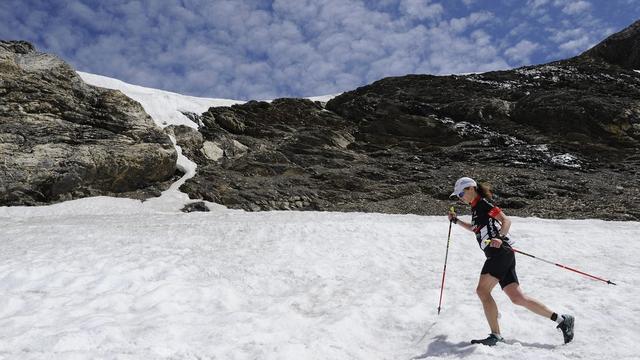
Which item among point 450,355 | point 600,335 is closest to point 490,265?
point 450,355

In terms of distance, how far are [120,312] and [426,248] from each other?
986 cm

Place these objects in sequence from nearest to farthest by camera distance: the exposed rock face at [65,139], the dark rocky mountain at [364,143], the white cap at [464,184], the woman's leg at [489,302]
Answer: the woman's leg at [489,302] → the white cap at [464,184] → the exposed rock face at [65,139] → the dark rocky mountain at [364,143]

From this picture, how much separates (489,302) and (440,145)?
35.1 m

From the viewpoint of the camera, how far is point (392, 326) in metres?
7.98

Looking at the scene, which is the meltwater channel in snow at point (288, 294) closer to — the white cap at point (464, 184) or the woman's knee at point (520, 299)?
the woman's knee at point (520, 299)

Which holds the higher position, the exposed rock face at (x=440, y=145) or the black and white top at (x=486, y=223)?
the exposed rock face at (x=440, y=145)

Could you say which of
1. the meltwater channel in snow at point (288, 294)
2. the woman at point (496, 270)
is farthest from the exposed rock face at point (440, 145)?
the woman at point (496, 270)

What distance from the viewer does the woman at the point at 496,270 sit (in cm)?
631

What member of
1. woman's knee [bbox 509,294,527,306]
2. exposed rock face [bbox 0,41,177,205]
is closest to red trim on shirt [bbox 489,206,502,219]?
woman's knee [bbox 509,294,527,306]

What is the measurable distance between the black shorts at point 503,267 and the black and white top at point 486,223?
8 centimetres

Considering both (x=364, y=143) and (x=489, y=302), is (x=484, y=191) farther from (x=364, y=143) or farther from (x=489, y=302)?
(x=364, y=143)

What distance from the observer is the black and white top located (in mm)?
6629

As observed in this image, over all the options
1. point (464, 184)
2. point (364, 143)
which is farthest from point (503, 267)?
point (364, 143)

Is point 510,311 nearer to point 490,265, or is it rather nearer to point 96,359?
point 490,265
